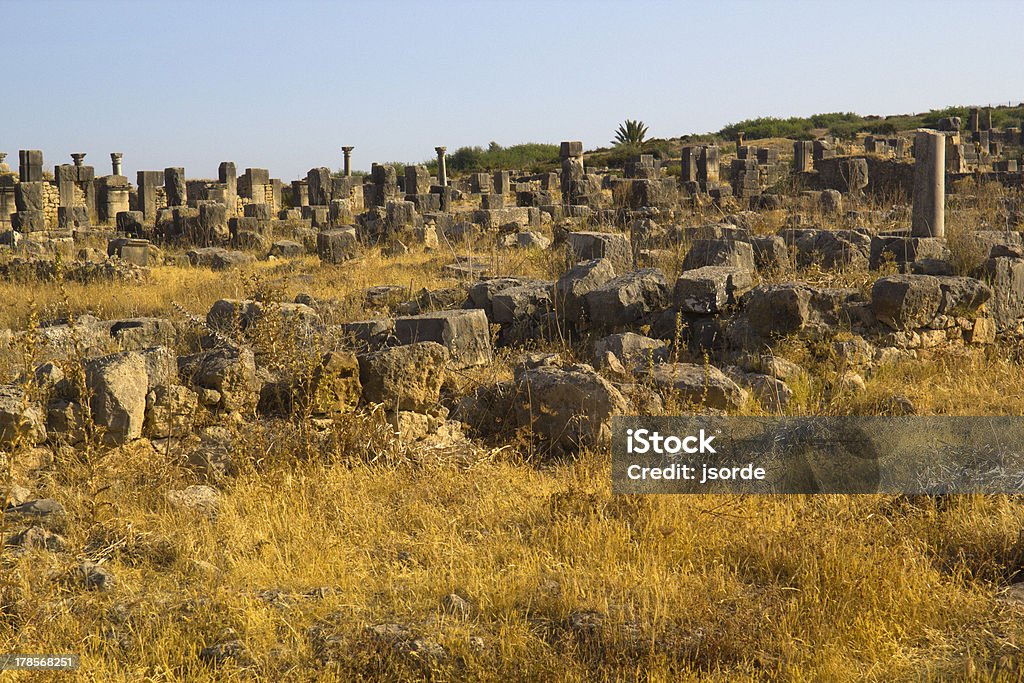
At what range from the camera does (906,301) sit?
28.0 feet

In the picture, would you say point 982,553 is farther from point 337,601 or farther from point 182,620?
point 182,620

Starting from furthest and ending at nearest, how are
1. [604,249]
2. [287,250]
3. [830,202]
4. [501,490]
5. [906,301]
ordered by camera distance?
[830,202] → [287,250] → [604,249] → [906,301] → [501,490]

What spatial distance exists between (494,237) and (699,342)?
369 inches

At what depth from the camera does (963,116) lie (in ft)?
159

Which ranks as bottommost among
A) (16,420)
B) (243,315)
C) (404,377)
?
(16,420)

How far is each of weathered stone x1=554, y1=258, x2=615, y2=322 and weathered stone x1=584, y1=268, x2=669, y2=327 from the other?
76mm

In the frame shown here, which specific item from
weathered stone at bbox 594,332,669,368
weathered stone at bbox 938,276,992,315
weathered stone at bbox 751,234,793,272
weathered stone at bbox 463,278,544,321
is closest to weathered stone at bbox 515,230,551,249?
weathered stone at bbox 751,234,793,272

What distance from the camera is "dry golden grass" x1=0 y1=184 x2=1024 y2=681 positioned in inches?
145

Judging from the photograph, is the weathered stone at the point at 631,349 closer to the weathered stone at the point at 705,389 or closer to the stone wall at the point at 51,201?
the weathered stone at the point at 705,389

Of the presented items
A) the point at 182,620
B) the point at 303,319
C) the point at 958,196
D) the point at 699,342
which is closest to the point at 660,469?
the point at 182,620

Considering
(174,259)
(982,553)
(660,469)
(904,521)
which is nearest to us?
(982,553)

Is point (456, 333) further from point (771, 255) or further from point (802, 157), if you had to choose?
point (802, 157)

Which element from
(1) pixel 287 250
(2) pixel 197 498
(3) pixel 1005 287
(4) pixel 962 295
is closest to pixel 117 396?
(2) pixel 197 498

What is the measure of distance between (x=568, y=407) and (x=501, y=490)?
102 cm
